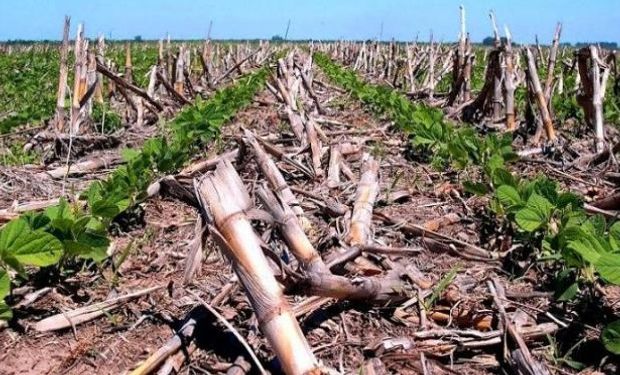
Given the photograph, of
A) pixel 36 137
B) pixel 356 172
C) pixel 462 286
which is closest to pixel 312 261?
pixel 462 286

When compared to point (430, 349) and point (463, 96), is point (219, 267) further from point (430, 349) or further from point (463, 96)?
point (463, 96)

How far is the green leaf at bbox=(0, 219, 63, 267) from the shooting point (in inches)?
93.4

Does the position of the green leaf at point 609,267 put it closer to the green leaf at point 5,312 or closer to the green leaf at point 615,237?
the green leaf at point 615,237

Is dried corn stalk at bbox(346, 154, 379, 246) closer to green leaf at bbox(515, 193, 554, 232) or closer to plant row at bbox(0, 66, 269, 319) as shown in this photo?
green leaf at bbox(515, 193, 554, 232)

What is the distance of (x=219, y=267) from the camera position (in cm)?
305

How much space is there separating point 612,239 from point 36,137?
4761mm

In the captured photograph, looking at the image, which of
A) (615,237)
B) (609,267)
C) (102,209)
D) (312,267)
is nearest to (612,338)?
(609,267)

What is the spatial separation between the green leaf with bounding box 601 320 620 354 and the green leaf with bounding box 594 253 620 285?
0.13 metres

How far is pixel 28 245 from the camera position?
2.40 metres

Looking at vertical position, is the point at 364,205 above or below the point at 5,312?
below

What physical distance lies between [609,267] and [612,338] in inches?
8.1

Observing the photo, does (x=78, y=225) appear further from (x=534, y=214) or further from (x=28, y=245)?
(x=534, y=214)

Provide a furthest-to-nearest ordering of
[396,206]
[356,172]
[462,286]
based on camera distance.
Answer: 1. [356,172]
2. [396,206]
3. [462,286]

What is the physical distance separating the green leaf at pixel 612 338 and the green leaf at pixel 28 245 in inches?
69.0
